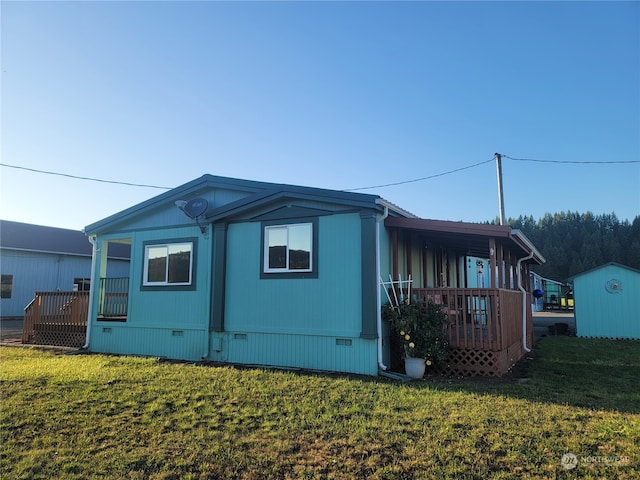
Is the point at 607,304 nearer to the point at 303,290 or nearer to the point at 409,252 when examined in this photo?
the point at 409,252

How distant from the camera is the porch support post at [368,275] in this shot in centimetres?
767

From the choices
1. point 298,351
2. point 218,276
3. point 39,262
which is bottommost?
point 298,351

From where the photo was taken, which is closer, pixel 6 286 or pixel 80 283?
pixel 6 286

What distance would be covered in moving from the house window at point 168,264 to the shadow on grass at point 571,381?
5.66 m

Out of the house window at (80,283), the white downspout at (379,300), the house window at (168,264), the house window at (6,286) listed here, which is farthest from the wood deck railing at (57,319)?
the house window at (80,283)

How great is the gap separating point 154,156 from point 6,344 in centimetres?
646

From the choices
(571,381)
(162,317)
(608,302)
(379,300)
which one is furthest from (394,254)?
(608,302)

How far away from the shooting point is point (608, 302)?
1491 centimetres

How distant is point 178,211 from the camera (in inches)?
402

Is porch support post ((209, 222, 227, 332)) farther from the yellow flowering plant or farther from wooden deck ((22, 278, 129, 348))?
the yellow flowering plant

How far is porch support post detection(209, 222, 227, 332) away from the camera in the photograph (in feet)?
30.1

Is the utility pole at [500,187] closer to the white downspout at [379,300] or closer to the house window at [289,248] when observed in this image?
the white downspout at [379,300]

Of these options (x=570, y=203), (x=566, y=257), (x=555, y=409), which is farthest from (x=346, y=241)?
(x=570, y=203)

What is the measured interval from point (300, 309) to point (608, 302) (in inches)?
475
